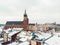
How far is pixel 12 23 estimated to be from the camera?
121ft

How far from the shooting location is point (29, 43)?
8.14 meters

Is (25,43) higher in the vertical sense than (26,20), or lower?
lower

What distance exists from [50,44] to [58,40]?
740 mm

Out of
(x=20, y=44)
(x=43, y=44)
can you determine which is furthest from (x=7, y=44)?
(x=43, y=44)

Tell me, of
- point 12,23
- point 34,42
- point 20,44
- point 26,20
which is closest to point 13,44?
point 20,44

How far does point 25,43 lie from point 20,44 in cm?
36

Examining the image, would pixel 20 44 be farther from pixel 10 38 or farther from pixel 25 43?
pixel 10 38

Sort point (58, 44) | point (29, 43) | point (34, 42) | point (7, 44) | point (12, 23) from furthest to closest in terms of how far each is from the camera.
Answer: point (12, 23) < point (7, 44) < point (29, 43) < point (34, 42) < point (58, 44)

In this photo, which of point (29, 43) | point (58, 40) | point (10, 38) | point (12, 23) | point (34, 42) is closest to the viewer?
point (58, 40)

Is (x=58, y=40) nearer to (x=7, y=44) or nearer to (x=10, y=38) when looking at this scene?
(x=7, y=44)

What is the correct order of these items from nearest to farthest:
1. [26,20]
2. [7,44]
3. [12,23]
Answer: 1. [7,44]
2. [26,20]
3. [12,23]

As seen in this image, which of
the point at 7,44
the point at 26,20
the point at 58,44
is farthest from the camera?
the point at 26,20

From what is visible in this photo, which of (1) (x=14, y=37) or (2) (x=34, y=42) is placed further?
(1) (x=14, y=37)

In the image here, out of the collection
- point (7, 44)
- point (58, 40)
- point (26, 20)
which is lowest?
point (7, 44)
